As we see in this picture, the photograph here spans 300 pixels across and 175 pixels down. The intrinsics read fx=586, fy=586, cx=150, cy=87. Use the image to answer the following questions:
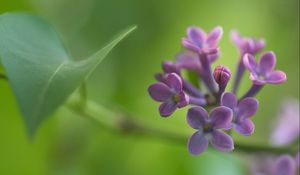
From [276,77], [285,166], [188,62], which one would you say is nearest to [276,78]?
[276,77]

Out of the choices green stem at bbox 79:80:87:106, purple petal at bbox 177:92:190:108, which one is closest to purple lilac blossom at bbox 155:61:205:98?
purple petal at bbox 177:92:190:108

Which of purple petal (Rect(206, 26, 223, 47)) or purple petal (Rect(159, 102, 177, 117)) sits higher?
purple petal (Rect(206, 26, 223, 47))

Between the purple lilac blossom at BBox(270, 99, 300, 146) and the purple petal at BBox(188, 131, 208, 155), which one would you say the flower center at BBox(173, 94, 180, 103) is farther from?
the purple lilac blossom at BBox(270, 99, 300, 146)

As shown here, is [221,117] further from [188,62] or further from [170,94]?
[188,62]

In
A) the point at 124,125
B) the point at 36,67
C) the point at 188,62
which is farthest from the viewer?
the point at 124,125

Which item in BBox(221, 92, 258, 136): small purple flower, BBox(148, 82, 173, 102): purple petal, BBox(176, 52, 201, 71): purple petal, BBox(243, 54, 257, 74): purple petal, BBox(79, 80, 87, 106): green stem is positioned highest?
BBox(243, 54, 257, 74): purple petal

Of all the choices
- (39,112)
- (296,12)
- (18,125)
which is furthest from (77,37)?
(39,112)

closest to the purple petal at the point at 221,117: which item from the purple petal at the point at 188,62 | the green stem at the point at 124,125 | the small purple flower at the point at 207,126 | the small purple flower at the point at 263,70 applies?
the small purple flower at the point at 207,126

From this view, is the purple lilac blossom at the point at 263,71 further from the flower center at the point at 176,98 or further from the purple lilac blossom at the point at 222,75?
the flower center at the point at 176,98
